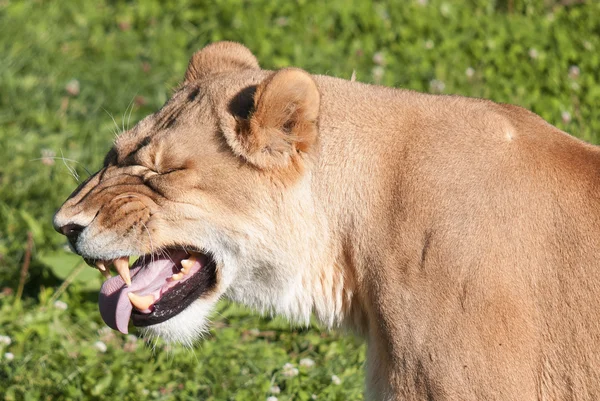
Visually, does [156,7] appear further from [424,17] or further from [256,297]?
[256,297]

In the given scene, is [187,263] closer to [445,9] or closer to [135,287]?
[135,287]

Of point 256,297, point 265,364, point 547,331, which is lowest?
point 265,364

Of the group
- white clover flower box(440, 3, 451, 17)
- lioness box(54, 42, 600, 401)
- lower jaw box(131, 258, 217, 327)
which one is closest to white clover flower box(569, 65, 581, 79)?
white clover flower box(440, 3, 451, 17)

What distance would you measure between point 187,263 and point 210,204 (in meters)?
0.29

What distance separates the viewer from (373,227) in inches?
125

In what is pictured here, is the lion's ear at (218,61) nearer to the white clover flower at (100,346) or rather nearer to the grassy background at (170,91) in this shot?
the grassy background at (170,91)

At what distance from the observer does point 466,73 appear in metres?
6.82

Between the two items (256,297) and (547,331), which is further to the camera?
(256,297)

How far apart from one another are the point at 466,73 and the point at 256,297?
3.76 m

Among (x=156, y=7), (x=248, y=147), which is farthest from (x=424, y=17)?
(x=248, y=147)

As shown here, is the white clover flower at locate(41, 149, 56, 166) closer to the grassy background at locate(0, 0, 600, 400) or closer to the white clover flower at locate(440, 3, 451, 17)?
the grassy background at locate(0, 0, 600, 400)

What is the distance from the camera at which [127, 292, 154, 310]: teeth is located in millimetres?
3459

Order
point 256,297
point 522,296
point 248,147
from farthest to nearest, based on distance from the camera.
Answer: point 256,297
point 248,147
point 522,296

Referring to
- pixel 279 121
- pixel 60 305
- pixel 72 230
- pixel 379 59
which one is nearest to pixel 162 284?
pixel 72 230
